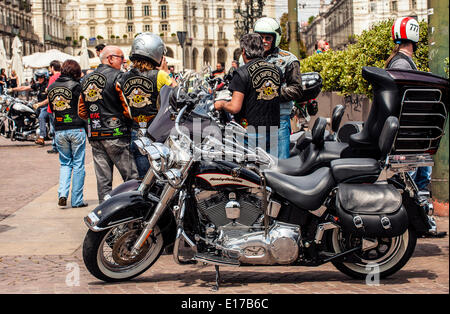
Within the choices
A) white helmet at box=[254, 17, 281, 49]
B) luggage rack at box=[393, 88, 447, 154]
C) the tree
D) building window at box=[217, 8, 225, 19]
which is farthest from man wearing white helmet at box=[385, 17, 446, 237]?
building window at box=[217, 8, 225, 19]

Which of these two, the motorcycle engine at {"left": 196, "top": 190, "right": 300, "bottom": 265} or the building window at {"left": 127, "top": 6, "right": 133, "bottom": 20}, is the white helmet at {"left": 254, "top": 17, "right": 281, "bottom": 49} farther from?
the building window at {"left": 127, "top": 6, "right": 133, "bottom": 20}

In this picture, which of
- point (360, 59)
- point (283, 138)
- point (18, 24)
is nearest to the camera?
point (283, 138)

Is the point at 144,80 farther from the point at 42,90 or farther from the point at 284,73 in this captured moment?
the point at 42,90

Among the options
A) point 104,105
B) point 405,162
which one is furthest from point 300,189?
point 104,105

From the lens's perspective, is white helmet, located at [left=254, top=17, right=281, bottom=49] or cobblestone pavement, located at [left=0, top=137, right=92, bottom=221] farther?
cobblestone pavement, located at [left=0, top=137, right=92, bottom=221]

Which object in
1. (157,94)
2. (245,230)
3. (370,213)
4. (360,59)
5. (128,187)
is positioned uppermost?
(360,59)

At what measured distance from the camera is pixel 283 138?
6.60m

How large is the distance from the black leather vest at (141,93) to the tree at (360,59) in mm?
4418

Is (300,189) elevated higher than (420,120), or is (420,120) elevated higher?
(420,120)

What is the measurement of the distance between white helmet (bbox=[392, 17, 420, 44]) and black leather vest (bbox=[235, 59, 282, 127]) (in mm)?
1597

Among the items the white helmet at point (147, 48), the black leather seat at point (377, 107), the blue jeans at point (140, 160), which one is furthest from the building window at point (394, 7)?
the black leather seat at point (377, 107)

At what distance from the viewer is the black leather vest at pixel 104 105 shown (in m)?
7.26

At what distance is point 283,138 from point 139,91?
1.54m

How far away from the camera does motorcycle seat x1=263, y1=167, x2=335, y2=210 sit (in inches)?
196
